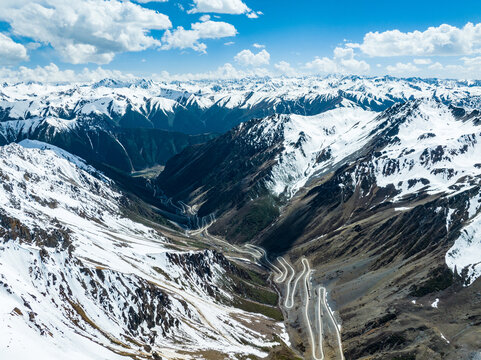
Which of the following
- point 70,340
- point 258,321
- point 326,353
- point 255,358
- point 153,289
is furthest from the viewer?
point 258,321

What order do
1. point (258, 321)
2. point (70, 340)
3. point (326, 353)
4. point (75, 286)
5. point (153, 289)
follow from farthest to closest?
point (258, 321) → point (326, 353) → point (153, 289) → point (75, 286) → point (70, 340)

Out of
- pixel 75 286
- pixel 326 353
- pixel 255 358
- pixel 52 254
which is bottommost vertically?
pixel 326 353

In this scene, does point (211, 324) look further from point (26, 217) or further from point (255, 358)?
point (26, 217)

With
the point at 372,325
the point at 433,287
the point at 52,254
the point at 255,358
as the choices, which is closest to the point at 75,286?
the point at 52,254

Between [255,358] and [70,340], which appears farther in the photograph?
[255,358]

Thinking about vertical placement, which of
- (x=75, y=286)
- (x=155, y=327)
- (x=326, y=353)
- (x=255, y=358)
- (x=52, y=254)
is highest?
(x=52, y=254)

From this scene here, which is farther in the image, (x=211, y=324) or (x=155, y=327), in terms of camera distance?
(x=211, y=324)

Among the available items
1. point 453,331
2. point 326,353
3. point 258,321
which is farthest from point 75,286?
point 453,331

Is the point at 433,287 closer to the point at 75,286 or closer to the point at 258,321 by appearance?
the point at 258,321

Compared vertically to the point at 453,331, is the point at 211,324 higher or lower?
lower
